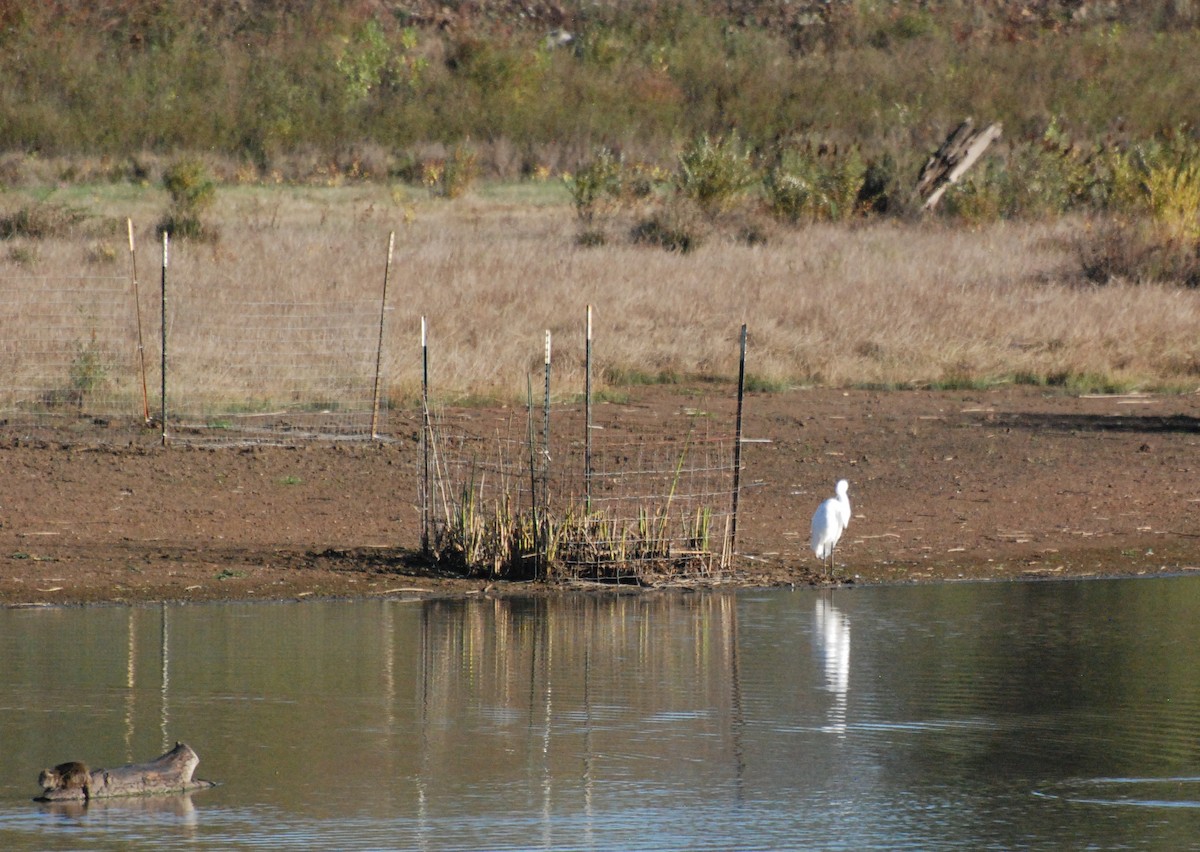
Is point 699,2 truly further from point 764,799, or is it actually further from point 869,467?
point 764,799

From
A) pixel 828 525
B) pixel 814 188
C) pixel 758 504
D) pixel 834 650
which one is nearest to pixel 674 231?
pixel 814 188

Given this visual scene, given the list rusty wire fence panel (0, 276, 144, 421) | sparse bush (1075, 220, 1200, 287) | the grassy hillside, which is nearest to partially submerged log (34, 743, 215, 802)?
rusty wire fence panel (0, 276, 144, 421)

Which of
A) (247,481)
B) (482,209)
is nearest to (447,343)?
(247,481)

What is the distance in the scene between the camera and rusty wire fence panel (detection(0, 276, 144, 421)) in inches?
646

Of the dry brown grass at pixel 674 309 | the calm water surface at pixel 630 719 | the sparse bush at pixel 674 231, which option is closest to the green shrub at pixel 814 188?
the sparse bush at pixel 674 231

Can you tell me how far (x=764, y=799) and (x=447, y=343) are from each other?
12713 millimetres

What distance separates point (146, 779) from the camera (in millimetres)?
6613

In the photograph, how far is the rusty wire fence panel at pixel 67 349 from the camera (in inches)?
646

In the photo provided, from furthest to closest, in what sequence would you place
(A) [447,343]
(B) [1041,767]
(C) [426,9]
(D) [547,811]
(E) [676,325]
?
(C) [426,9] < (E) [676,325] < (A) [447,343] < (B) [1041,767] < (D) [547,811]

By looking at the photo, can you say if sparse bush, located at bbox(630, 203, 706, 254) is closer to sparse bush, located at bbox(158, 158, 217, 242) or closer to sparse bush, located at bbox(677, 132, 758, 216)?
sparse bush, located at bbox(677, 132, 758, 216)

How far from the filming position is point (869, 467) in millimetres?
14836

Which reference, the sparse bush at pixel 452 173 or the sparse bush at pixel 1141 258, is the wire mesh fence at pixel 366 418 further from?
the sparse bush at pixel 452 173

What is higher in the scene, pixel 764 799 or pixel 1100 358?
pixel 1100 358

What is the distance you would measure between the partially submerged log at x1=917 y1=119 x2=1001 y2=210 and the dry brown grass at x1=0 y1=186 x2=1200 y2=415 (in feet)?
16.9
